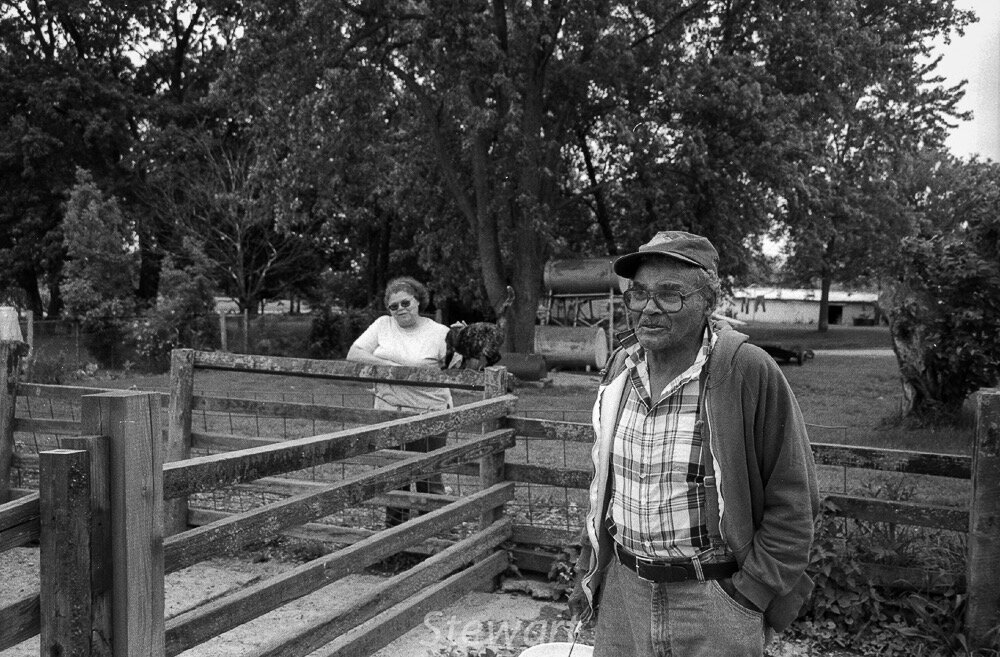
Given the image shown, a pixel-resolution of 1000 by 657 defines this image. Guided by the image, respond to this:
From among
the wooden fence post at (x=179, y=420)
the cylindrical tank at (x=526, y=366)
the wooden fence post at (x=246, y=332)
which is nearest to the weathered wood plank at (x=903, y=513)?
the wooden fence post at (x=179, y=420)

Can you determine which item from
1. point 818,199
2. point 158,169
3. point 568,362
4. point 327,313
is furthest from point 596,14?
point 158,169

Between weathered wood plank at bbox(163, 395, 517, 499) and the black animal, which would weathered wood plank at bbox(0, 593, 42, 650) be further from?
the black animal

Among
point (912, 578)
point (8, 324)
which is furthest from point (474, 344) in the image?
point (8, 324)

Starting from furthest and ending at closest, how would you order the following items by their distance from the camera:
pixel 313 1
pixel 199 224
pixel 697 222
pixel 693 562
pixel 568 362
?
pixel 199 224 < pixel 568 362 < pixel 697 222 < pixel 313 1 < pixel 693 562

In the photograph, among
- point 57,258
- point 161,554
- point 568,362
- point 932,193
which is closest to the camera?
point 161,554

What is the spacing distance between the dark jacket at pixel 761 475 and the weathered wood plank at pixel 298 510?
1719 mm

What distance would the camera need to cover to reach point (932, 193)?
4069cm

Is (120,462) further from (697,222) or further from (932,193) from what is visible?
(932,193)

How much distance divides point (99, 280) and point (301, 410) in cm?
1978

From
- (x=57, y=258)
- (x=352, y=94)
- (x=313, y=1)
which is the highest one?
(x=313, y=1)

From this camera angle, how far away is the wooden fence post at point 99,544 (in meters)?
2.44

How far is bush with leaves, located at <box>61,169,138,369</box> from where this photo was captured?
73.9 ft

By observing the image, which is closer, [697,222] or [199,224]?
[697,222]

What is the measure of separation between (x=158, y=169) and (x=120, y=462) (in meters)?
27.7
